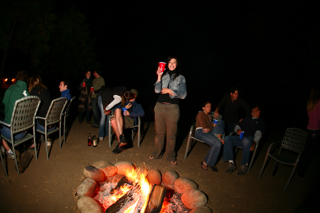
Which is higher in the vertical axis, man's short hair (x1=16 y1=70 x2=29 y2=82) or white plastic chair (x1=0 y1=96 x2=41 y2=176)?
man's short hair (x1=16 y1=70 x2=29 y2=82)

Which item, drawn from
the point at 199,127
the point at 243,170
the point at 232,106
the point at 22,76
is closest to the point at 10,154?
the point at 22,76

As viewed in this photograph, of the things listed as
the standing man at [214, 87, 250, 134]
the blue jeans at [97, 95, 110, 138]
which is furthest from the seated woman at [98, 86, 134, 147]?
the standing man at [214, 87, 250, 134]

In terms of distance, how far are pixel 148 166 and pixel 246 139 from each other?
2.16 m

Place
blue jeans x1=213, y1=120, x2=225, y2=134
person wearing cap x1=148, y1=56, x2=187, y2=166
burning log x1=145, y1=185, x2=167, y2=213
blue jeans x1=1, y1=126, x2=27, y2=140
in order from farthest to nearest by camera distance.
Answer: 1. blue jeans x1=213, y1=120, x2=225, y2=134
2. person wearing cap x1=148, y1=56, x2=187, y2=166
3. blue jeans x1=1, y1=126, x2=27, y2=140
4. burning log x1=145, y1=185, x2=167, y2=213

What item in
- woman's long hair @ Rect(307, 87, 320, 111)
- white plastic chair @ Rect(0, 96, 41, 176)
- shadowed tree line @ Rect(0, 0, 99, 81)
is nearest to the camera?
white plastic chair @ Rect(0, 96, 41, 176)

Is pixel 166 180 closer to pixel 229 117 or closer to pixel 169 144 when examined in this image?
pixel 169 144

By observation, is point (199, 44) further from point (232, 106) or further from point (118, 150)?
point (118, 150)

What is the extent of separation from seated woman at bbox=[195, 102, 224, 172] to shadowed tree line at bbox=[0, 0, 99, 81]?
701cm

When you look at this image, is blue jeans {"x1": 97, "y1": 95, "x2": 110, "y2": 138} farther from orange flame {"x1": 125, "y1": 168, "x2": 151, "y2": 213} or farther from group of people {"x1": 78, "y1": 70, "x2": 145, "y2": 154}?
orange flame {"x1": 125, "y1": 168, "x2": 151, "y2": 213}

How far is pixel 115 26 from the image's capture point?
20328mm

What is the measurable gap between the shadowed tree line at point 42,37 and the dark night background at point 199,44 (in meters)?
3.91

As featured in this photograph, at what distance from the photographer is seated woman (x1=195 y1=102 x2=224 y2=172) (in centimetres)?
393

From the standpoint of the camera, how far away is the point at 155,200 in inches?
100

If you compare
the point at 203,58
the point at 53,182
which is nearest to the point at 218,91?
the point at 203,58
